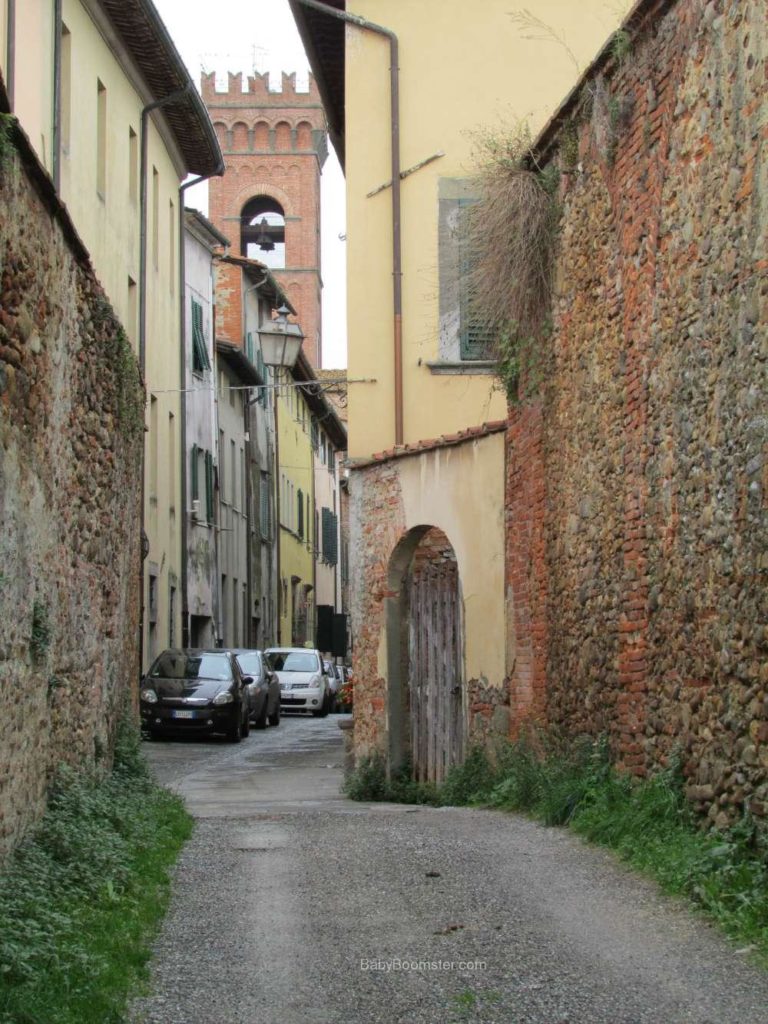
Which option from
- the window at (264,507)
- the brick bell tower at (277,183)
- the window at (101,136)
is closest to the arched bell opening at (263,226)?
the brick bell tower at (277,183)

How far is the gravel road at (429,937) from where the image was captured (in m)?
5.35

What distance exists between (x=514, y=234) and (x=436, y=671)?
479 cm

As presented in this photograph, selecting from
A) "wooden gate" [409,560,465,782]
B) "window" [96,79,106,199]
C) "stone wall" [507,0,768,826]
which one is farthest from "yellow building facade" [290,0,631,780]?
"window" [96,79,106,199]

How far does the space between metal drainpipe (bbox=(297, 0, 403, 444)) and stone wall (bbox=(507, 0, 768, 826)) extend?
5292 mm

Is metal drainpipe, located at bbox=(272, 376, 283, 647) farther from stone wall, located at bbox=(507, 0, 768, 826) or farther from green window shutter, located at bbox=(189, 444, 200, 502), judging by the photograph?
stone wall, located at bbox=(507, 0, 768, 826)

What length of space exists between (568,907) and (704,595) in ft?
6.42

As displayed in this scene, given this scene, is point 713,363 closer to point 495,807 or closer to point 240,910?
point 240,910

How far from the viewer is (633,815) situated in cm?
888

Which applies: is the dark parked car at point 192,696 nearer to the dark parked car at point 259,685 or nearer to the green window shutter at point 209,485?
the dark parked car at point 259,685

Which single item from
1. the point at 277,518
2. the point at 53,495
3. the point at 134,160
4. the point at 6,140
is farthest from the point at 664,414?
the point at 277,518

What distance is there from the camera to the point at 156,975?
5.86m

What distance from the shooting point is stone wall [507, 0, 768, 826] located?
757 centimetres

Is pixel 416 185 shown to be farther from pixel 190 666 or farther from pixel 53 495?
pixel 53 495

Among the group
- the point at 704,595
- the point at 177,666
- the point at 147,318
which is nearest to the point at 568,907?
the point at 704,595
